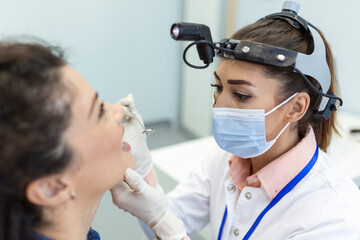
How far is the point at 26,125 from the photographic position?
1.97 ft

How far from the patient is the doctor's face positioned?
0.39 meters

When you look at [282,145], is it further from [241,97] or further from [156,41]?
[156,41]

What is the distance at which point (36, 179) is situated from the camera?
65 cm

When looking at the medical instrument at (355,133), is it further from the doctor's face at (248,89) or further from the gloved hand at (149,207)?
the gloved hand at (149,207)

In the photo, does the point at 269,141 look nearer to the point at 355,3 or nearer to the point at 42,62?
the point at 42,62

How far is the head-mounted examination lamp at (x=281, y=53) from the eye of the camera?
0.97 metres

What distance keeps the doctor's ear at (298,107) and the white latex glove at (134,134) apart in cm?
46

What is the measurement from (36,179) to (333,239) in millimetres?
754

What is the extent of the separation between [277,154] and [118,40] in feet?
6.94

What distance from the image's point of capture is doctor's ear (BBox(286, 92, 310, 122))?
1037 millimetres

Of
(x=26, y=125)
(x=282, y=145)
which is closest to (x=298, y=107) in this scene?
(x=282, y=145)

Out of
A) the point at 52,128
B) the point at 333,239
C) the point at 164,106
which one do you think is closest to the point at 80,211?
the point at 52,128

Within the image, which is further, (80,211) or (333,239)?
(333,239)

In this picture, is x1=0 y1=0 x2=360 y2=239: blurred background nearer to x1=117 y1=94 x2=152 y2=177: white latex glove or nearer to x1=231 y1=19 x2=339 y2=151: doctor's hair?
x1=231 y1=19 x2=339 y2=151: doctor's hair
